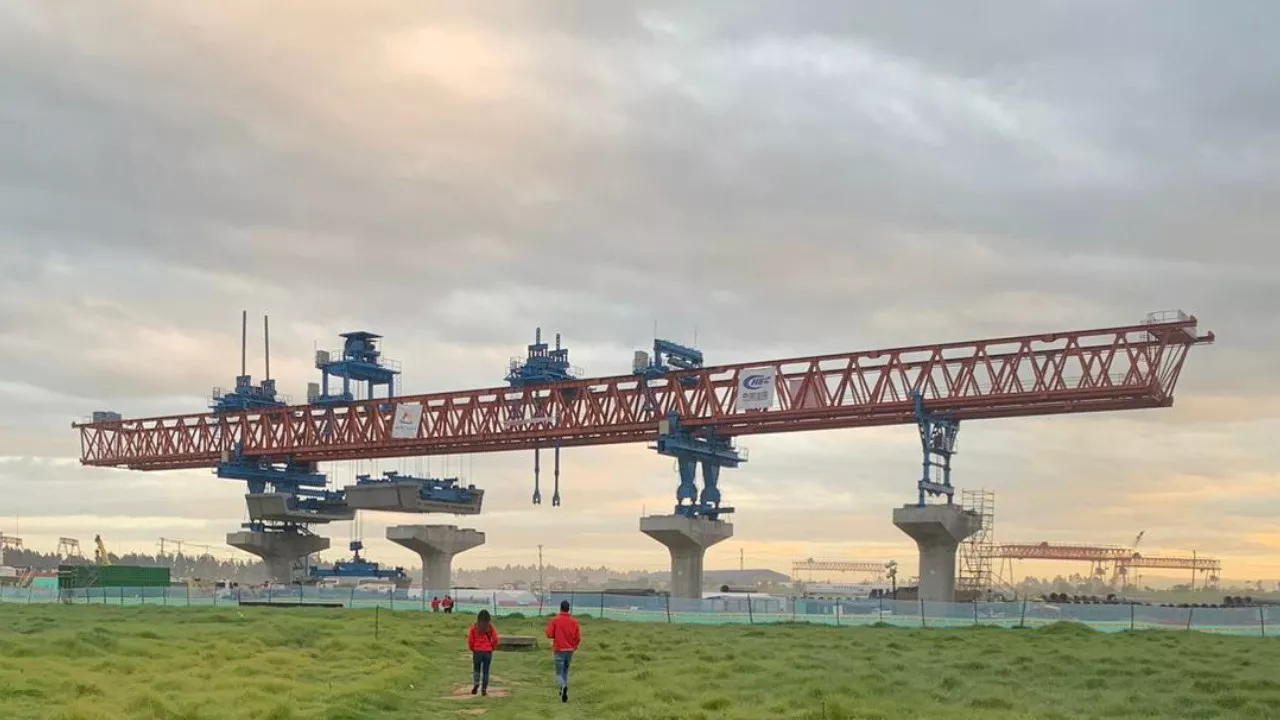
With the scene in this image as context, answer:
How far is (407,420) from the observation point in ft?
299

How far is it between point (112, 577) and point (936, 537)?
6510cm

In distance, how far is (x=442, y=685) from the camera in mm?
30469

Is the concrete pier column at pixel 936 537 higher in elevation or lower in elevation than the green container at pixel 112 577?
higher

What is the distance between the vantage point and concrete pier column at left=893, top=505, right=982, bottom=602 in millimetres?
67125

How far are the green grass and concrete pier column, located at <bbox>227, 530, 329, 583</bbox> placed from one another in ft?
194

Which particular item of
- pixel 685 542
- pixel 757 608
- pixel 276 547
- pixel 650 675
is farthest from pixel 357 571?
pixel 650 675

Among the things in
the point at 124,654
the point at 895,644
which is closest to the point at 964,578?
the point at 895,644

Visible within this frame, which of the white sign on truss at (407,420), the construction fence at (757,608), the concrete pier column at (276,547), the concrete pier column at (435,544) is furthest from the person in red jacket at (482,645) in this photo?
the concrete pier column at (276,547)

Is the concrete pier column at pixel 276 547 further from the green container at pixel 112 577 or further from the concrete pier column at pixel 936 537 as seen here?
the concrete pier column at pixel 936 537

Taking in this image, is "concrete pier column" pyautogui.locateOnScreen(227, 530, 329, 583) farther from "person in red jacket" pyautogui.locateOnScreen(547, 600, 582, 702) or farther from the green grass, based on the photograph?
"person in red jacket" pyautogui.locateOnScreen(547, 600, 582, 702)

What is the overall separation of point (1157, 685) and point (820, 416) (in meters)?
41.8

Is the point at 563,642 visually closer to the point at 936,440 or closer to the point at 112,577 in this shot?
the point at 936,440

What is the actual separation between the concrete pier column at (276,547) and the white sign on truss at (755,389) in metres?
48.9

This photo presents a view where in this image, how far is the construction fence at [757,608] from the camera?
53.0 m
